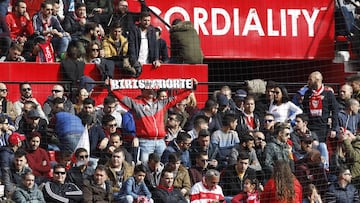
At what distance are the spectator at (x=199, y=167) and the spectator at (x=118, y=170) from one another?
813 mm

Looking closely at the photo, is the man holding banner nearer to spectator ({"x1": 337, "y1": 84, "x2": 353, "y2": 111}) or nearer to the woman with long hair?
the woman with long hair

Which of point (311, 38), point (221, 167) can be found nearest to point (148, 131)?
point (221, 167)

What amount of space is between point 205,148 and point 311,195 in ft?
4.63

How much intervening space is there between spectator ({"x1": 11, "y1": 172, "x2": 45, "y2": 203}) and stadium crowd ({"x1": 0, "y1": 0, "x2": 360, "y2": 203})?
0.01 meters

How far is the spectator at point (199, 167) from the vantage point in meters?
17.4

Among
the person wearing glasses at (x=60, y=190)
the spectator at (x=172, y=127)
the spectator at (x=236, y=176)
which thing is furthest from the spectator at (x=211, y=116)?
the person wearing glasses at (x=60, y=190)

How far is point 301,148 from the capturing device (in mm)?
18688

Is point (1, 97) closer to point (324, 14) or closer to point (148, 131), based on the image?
point (148, 131)

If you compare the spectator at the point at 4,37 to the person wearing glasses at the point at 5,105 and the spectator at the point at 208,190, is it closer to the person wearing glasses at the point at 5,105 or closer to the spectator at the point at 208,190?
the person wearing glasses at the point at 5,105

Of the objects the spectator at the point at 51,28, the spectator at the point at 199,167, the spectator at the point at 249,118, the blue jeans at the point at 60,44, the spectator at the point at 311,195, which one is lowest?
the spectator at the point at 311,195

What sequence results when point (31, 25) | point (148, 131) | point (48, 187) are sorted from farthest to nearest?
point (31, 25), point (148, 131), point (48, 187)

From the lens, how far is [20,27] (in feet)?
62.4

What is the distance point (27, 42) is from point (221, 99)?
2622mm

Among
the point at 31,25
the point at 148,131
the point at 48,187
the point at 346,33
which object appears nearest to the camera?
the point at 48,187
